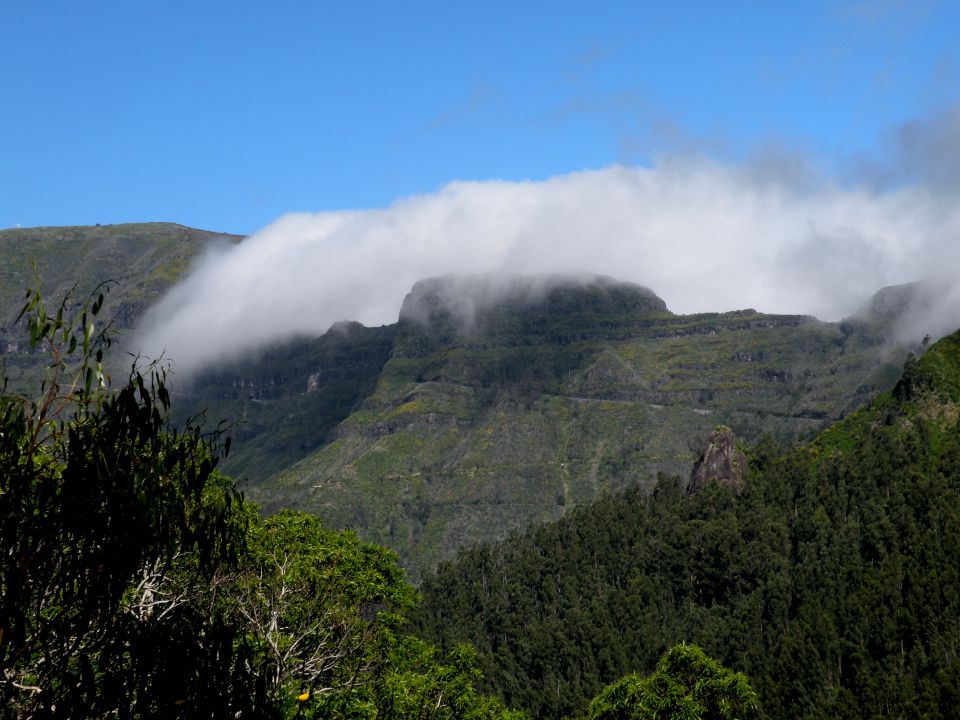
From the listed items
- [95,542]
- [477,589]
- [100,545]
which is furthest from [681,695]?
[477,589]

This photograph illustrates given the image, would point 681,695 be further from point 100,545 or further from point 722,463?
point 722,463

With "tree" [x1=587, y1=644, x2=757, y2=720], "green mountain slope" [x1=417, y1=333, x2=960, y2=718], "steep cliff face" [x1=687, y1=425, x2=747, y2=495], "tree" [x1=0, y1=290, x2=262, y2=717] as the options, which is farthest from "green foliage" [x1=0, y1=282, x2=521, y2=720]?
"steep cliff face" [x1=687, y1=425, x2=747, y2=495]

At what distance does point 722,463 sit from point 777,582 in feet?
127

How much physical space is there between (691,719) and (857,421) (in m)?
129

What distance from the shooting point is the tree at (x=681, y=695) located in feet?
230

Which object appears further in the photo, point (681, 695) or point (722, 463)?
point (722, 463)

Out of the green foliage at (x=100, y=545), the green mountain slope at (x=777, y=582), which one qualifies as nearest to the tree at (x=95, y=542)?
the green foliage at (x=100, y=545)

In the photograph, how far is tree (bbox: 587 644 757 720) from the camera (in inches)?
2763

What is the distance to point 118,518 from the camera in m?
19.5

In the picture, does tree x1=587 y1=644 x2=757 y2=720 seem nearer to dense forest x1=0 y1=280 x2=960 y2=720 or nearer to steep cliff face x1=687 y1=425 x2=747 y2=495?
dense forest x1=0 y1=280 x2=960 y2=720

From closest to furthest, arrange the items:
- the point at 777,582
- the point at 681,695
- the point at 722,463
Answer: the point at 681,695 < the point at 777,582 < the point at 722,463

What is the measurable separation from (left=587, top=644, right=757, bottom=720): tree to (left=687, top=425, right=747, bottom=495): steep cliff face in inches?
3895

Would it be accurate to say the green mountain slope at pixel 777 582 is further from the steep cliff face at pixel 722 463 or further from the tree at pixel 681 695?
the tree at pixel 681 695

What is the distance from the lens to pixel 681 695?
72.3 metres
